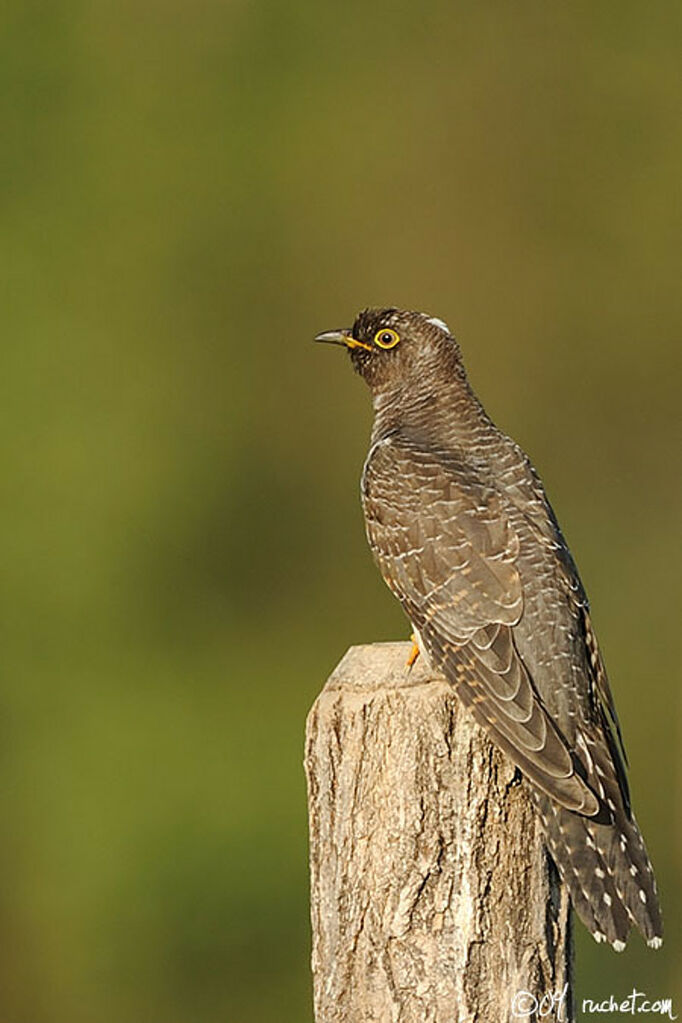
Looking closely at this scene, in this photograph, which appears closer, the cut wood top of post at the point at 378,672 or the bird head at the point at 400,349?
the cut wood top of post at the point at 378,672

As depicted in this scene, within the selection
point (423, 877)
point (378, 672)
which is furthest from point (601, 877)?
point (378, 672)

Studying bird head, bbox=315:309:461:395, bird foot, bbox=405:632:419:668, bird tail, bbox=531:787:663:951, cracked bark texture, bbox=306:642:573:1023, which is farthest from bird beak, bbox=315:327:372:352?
bird tail, bbox=531:787:663:951

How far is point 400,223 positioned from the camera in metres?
11.8

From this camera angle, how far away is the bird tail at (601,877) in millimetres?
3566

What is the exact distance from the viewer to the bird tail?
357cm

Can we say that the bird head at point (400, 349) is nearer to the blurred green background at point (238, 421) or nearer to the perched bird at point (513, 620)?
the perched bird at point (513, 620)

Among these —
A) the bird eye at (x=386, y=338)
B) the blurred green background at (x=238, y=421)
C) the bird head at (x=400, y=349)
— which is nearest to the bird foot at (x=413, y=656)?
the bird head at (x=400, y=349)

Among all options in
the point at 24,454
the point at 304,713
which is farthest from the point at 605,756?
the point at 24,454

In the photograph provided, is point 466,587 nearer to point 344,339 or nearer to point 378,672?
point 378,672

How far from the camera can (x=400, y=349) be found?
5.06 metres

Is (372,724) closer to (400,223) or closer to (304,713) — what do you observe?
(304,713)

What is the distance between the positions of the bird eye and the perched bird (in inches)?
8.4

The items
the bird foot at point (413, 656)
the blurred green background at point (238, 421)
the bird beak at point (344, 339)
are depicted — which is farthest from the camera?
the blurred green background at point (238, 421)

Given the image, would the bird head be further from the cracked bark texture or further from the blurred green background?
the blurred green background
